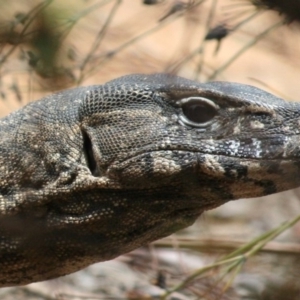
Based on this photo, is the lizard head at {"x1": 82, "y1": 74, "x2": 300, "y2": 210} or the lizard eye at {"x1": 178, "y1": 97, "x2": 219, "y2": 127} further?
the lizard eye at {"x1": 178, "y1": 97, "x2": 219, "y2": 127}

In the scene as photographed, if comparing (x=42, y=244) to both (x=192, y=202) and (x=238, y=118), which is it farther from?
(x=238, y=118)

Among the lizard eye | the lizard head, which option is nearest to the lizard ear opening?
the lizard head

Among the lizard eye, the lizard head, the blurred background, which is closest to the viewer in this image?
the blurred background

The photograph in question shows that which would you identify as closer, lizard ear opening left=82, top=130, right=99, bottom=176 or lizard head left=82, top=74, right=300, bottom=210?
lizard head left=82, top=74, right=300, bottom=210

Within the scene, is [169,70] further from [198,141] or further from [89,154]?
[89,154]

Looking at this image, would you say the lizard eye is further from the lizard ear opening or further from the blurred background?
the lizard ear opening

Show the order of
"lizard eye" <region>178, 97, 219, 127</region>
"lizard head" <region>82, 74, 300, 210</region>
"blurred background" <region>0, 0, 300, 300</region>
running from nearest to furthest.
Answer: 1. "blurred background" <region>0, 0, 300, 300</region>
2. "lizard head" <region>82, 74, 300, 210</region>
3. "lizard eye" <region>178, 97, 219, 127</region>

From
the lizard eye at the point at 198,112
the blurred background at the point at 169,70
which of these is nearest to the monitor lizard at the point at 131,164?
the lizard eye at the point at 198,112

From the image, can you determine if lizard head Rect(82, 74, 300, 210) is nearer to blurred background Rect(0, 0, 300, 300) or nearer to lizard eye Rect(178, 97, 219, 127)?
lizard eye Rect(178, 97, 219, 127)

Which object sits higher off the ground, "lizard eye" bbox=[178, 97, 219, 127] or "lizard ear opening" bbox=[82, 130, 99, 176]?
"lizard eye" bbox=[178, 97, 219, 127]
